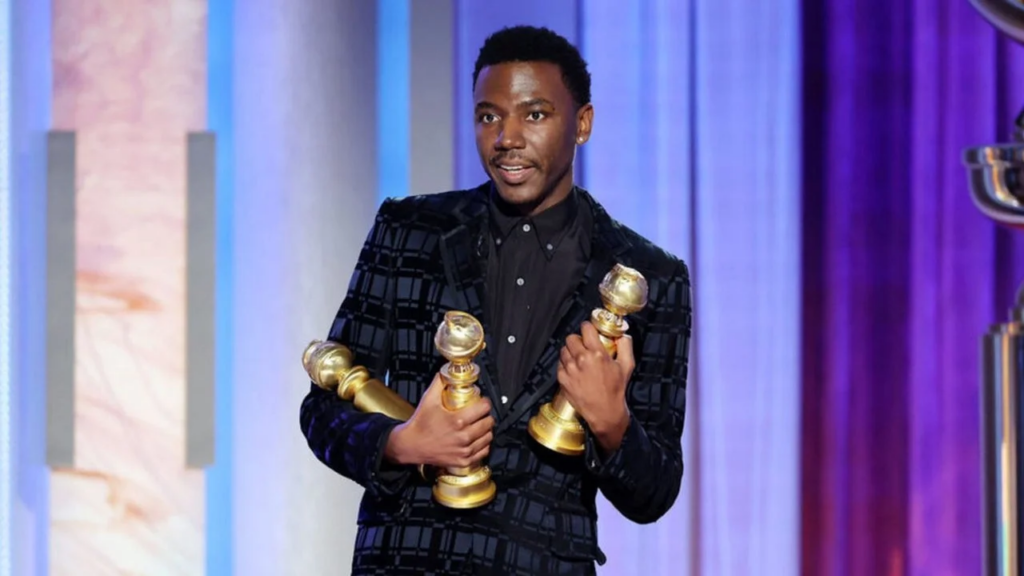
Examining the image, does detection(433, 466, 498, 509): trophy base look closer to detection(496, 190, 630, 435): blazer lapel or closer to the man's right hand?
the man's right hand

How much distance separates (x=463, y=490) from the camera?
1.33m

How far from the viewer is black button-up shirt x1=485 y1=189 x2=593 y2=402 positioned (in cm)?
152

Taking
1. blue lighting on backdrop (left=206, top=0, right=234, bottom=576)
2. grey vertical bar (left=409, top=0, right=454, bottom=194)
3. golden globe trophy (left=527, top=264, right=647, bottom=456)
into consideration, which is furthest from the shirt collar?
blue lighting on backdrop (left=206, top=0, right=234, bottom=576)

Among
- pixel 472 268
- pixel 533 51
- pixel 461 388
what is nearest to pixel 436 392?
A: pixel 461 388

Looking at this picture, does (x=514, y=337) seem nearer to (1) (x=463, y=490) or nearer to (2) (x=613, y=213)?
(1) (x=463, y=490)

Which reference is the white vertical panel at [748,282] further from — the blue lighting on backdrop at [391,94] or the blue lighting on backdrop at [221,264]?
the blue lighting on backdrop at [221,264]

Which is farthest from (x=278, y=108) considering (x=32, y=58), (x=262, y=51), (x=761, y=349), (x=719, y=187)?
(x=761, y=349)

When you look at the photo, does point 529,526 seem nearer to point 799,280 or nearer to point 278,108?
point 799,280

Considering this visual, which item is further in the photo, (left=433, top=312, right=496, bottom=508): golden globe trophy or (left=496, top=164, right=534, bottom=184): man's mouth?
(left=496, top=164, right=534, bottom=184): man's mouth

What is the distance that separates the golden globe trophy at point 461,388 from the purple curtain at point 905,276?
54.7 inches

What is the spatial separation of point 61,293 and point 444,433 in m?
2.09

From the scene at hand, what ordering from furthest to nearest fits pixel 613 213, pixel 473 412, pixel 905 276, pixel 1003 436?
pixel 613 213 < pixel 905 276 < pixel 473 412 < pixel 1003 436

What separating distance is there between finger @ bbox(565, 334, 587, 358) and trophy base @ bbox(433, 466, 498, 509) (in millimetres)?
160

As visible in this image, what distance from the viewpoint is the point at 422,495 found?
147 centimetres
